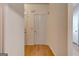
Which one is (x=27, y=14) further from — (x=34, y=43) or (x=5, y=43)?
(x=5, y=43)

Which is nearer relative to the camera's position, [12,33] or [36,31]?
[12,33]

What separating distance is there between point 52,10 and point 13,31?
1.68 metres

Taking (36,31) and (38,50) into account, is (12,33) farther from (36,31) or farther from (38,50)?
(38,50)

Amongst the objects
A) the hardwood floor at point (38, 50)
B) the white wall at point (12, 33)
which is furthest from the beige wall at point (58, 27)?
the white wall at point (12, 33)

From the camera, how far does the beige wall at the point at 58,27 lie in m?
3.14

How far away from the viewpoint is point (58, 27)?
328 cm

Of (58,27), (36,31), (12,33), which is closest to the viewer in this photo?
(12,33)

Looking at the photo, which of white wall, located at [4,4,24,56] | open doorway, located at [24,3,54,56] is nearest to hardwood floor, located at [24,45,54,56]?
open doorway, located at [24,3,54,56]

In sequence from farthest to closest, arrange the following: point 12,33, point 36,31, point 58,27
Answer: point 58,27, point 36,31, point 12,33

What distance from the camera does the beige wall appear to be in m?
3.14

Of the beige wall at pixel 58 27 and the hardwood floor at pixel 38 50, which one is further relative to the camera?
the beige wall at pixel 58 27

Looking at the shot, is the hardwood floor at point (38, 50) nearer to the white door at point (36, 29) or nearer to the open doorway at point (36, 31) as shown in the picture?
the open doorway at point (36, 31)

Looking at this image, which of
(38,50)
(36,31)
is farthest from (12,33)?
(38,50)

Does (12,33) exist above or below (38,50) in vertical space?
above
